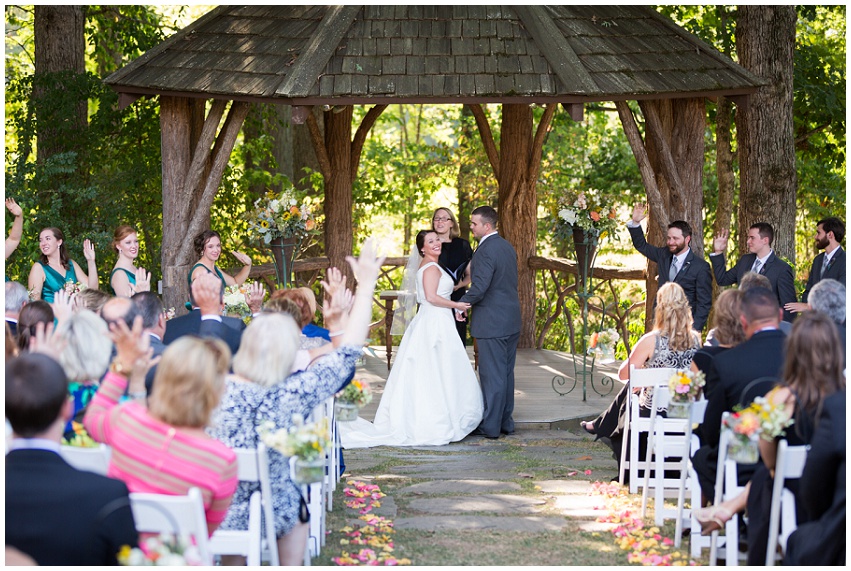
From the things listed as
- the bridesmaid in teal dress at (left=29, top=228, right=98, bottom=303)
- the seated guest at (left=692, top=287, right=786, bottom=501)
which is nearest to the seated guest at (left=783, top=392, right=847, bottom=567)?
the seated guest at (left=692, top=287, right=786, bottom=501)

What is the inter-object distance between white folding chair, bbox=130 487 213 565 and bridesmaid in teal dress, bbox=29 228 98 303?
5715mm

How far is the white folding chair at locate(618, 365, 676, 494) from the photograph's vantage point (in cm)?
644

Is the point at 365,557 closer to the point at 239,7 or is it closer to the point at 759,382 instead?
the point at 759,382

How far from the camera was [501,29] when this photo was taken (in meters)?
9.93

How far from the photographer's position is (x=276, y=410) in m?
4.54

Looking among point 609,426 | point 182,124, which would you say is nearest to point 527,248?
point 182,124

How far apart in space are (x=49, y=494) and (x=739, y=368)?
326 cm

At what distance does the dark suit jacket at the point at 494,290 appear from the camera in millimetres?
8695

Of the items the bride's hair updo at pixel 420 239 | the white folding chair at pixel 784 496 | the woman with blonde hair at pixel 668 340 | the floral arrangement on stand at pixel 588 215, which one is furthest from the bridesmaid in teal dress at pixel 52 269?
the white folding chair at pixel 784 496

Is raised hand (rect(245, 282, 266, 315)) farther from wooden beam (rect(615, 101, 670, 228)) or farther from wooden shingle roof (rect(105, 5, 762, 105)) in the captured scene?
wooden beam (rect(615, 101, 670, 228))

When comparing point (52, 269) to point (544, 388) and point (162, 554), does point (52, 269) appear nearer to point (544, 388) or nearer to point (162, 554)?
point (544, 388)

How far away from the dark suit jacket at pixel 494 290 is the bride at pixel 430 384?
7.4 inches

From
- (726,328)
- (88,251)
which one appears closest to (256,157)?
(88,251)

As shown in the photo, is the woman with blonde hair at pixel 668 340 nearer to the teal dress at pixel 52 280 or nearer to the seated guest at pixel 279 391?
the seated guest at pixel 279 391
